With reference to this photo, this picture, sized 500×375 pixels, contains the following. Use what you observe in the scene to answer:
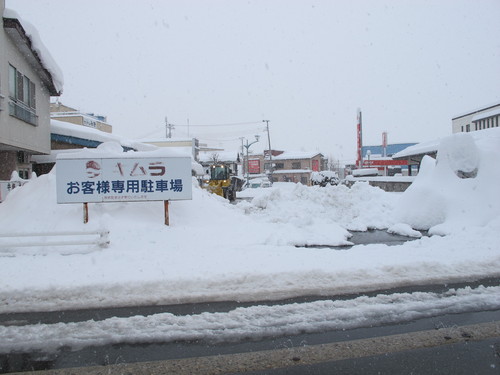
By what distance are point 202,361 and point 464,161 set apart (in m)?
11.8

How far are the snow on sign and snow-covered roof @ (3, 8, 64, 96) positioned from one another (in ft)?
24.4

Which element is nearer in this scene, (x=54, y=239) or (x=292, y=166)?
(x=54, y=239)

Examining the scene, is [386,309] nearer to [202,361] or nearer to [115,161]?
[202,361]

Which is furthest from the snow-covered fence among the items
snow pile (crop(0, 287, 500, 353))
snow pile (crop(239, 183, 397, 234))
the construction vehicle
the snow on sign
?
the construction vehicle

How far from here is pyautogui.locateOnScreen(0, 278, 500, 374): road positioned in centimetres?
329

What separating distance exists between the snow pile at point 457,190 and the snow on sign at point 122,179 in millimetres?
7496

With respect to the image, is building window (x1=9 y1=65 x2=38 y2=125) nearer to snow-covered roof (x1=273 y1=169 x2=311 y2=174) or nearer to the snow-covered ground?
the snow-covered ground

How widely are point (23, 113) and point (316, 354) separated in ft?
48.2

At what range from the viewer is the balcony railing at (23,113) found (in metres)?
12.8

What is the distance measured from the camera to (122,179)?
29.8 ft

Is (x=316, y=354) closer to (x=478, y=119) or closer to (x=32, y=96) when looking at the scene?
(x=32, y=96)

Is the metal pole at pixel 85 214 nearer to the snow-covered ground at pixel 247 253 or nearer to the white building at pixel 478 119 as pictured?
the snow-covered ground at pixel 247 253

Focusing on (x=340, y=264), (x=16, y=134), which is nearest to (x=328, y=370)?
(x=340, y=264)

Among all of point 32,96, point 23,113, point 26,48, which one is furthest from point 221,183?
point 26,48
